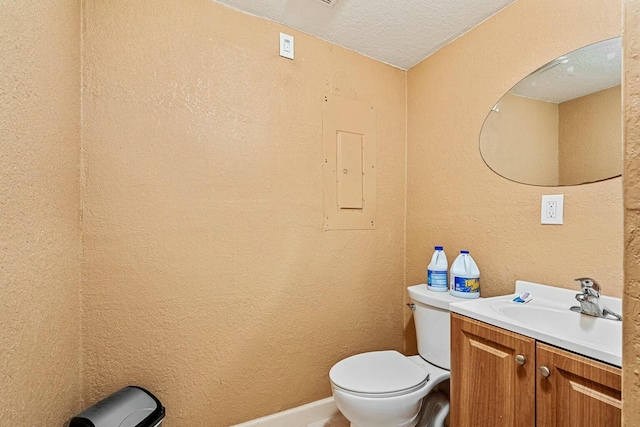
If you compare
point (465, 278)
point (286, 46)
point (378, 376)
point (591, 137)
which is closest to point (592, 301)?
point (465, 278)

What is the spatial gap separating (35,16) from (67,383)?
3.92 ft

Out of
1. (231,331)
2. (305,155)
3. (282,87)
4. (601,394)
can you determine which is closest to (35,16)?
(282,87)

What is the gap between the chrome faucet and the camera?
101 centimetres

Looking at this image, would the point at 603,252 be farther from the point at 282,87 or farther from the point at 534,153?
the point at 282,87

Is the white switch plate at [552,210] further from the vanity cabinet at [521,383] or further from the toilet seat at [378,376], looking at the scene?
the toilet seat at [378,376]

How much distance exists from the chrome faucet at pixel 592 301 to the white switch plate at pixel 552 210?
0.29 metres

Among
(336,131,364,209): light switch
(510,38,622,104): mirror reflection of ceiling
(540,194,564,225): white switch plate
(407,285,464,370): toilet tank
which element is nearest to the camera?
(510,38,622,104): mirror reflection of ceiling

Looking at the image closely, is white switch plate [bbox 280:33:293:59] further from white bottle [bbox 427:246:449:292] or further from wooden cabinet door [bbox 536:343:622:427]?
wooden cabinet door [bbox 536:343:622:427]

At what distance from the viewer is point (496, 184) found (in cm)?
147

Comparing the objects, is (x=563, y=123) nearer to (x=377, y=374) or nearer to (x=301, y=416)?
(x=377, y=374)

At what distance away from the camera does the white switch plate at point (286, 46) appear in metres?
1.62

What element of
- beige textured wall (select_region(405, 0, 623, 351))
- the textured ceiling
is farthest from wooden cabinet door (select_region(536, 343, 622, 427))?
the textured ceiling

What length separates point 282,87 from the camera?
163 cm

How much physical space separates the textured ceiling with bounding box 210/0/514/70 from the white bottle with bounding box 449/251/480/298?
1.20 meters
